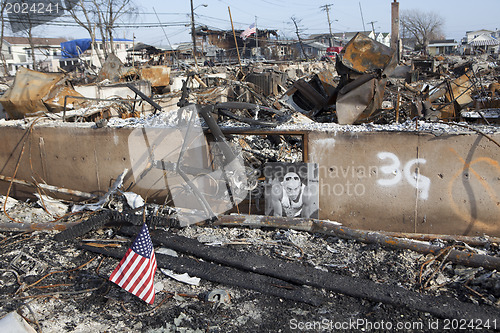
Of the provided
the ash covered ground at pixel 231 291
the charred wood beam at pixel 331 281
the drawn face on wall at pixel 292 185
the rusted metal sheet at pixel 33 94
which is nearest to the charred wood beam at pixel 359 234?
the ash covered ground at pixel 231 291

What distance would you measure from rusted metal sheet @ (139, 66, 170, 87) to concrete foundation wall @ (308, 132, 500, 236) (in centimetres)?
1206

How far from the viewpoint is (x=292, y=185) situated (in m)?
5.25

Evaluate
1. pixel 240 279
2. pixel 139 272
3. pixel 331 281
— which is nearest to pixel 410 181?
pixel 331 281

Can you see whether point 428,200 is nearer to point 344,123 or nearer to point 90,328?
point 344,123

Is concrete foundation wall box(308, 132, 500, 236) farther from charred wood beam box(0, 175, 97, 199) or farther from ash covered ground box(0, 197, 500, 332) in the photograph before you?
charred wood beam box(0, 175, 97, 199)

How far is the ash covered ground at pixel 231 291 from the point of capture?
131 inches

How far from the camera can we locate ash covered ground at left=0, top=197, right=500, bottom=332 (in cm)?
334

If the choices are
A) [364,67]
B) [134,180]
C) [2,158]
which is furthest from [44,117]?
[364,67]

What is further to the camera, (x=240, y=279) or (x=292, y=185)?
(x=292, y=185)

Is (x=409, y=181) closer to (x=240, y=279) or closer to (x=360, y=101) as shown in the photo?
(x=360, y=101)

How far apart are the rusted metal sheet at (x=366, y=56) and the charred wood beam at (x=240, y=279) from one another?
3721 millimetres

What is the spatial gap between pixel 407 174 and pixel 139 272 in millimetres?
3454

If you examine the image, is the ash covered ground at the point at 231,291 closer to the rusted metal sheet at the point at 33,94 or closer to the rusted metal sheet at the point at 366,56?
the rusted metal sheet at the point at 366,56

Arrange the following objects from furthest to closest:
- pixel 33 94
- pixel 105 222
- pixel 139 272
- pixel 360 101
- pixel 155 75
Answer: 1. pixel 155 75
2. pixel 33 94
3. pixel 360 101
4. pixel 105 222
5. pixel 139 272
